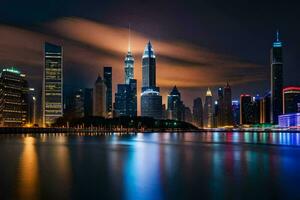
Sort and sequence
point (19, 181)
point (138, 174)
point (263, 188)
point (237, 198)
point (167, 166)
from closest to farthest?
point (237, 198) < point (263, 188) < point (19, 181) < point (138, 174) < point (167, 166)

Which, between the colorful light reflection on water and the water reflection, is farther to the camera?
A: the colorful light reflection on water

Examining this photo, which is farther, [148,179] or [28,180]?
[148,179]

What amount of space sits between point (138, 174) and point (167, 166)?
7655mm

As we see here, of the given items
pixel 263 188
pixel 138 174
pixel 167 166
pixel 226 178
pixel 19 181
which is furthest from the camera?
pixel 167 166

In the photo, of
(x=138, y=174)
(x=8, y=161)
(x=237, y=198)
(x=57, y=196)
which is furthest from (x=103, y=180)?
(x=8, y=161)

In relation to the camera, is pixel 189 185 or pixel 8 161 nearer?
pixel 189 185

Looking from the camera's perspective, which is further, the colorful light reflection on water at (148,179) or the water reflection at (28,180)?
the colorful light reflection on water at (148,179)

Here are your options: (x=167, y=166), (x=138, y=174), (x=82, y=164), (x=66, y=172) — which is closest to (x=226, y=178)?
(x=138, y=174)

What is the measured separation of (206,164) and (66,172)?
55.3 ft

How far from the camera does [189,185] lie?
3644 cm

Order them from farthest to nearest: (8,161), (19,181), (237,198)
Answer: (8,161), (19,181), (237,198)

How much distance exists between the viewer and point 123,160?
59969mm

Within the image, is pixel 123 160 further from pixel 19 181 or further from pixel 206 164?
pixel 19 181

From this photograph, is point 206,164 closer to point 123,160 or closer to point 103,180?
point 123,160
